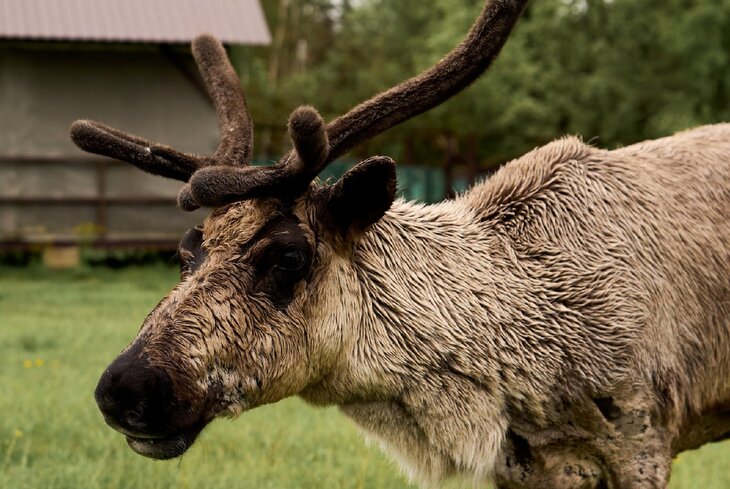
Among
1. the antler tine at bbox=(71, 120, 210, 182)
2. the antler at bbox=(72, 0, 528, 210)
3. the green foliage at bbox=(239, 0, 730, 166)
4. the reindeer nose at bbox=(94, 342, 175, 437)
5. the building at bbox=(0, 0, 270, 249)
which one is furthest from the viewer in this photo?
the green foliage at bbox=(239, 0, 730, 166)

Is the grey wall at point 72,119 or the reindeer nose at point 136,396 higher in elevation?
the reindeer nose at point 136,396

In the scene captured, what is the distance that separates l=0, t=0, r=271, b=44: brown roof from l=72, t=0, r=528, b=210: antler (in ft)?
45.4

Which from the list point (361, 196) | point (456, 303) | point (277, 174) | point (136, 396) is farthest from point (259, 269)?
point (456, 303)

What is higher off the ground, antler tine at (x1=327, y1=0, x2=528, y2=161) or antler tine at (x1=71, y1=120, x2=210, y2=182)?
antler tine at (x1=327, y1=0, x2=528, y2=161)

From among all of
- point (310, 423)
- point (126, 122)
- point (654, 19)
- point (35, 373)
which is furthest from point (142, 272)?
point (654, 19)

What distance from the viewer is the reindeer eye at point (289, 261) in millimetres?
3742

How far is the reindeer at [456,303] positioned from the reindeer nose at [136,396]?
8 centimetres

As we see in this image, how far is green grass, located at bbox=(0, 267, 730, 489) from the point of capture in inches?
220

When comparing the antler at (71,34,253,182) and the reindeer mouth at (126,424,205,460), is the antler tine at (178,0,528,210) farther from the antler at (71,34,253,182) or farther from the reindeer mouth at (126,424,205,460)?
the reindeer mouth at (126,424,205,460)

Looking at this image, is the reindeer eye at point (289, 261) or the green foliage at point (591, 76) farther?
the green foliage at point (591, 76)

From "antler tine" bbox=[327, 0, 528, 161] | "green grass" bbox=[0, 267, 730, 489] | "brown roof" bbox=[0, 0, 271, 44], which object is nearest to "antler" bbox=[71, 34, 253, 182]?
"antler tine" bbox=[327, 0, 528, 161]

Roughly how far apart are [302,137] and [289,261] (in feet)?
1.60

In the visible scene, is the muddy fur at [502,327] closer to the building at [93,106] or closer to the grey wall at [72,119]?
the building at [93,106]

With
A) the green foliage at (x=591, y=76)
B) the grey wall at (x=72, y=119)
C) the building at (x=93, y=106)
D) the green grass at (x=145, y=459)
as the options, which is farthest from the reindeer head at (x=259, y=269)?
the green foliage at (x=591, y=76)
